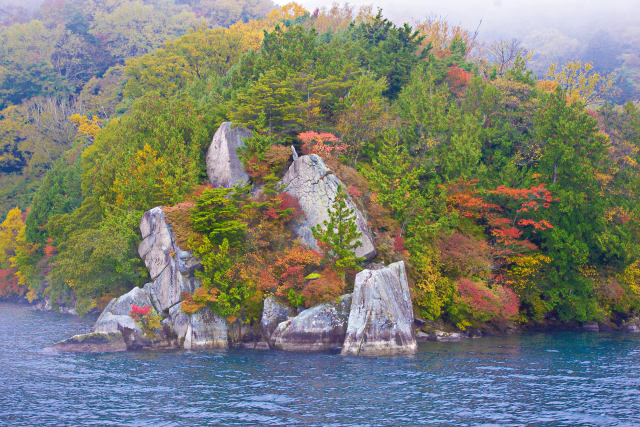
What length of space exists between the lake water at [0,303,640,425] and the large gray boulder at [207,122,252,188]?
15736 millimetres

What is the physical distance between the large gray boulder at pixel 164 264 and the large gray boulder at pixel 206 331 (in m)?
2.14

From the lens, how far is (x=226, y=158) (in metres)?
40.0

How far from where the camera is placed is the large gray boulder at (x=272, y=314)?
31250 mm

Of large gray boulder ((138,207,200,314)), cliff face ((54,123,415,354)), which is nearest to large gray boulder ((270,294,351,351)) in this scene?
cliff face ((54,123,415,354))

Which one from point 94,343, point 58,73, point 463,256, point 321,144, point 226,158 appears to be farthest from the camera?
point 58,73

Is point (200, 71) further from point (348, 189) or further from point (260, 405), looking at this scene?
point (260, 405)

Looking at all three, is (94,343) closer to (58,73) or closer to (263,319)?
(263,319)

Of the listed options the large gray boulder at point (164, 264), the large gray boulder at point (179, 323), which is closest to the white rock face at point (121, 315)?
the large gray boulder at point (164, 264)

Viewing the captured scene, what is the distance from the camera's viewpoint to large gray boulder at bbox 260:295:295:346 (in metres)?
31.2

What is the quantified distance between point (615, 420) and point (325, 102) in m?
35.1

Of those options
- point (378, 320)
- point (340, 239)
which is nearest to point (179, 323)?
point (340, 239)

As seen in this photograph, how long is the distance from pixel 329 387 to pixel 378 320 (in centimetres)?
865

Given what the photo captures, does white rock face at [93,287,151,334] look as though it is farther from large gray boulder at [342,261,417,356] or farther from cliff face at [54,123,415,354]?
large gray boulder at [342,261,417,356]

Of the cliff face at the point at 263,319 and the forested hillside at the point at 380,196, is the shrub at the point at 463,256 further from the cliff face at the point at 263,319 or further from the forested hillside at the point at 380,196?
the cliff face at the point at 263,319
